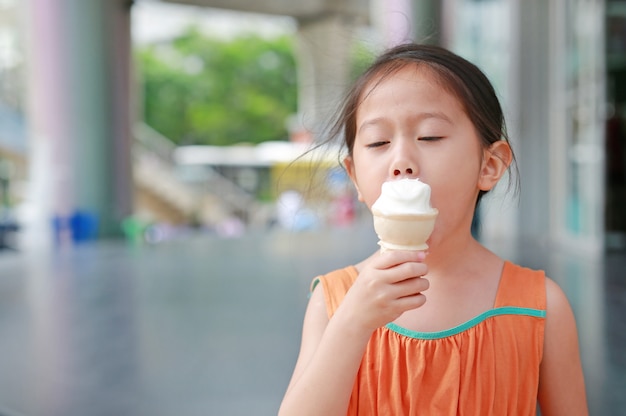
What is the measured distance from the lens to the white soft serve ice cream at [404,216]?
98 centimetres

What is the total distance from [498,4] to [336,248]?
14.1 feet

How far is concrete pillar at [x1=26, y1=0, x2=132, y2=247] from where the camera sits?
31.8ft

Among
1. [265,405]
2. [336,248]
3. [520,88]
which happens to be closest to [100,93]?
[336,248]

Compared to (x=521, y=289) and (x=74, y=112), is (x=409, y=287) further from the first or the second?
(x=74, y=112)

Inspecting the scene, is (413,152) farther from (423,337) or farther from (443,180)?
(423,337)

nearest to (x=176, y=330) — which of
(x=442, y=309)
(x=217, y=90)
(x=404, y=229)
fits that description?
(x=442, y=309)

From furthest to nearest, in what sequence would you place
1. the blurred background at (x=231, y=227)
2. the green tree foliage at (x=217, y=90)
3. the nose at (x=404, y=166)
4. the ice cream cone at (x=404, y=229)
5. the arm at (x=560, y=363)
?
the green tree foliage at (x=217, y=90) < the blurred background at (x=231, y=227) < the arm at (x=560, y=363) < the nose at (x=404, y=166) < the ice cream cone at (x=404, y=229)

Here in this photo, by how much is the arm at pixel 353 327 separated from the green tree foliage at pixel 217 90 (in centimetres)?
3388

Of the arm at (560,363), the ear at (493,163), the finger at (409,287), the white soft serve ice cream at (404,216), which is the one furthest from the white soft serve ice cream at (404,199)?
the arm at (560,363)

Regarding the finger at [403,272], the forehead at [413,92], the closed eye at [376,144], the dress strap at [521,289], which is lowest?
the dress strap at [521,289]

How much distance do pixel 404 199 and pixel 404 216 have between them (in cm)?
3

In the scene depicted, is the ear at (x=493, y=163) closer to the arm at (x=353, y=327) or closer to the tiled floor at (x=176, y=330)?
the arm at (x=353, y=327)

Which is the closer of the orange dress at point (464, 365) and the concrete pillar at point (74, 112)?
the orange dress at point (464, 365)

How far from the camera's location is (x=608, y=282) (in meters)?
5.42
